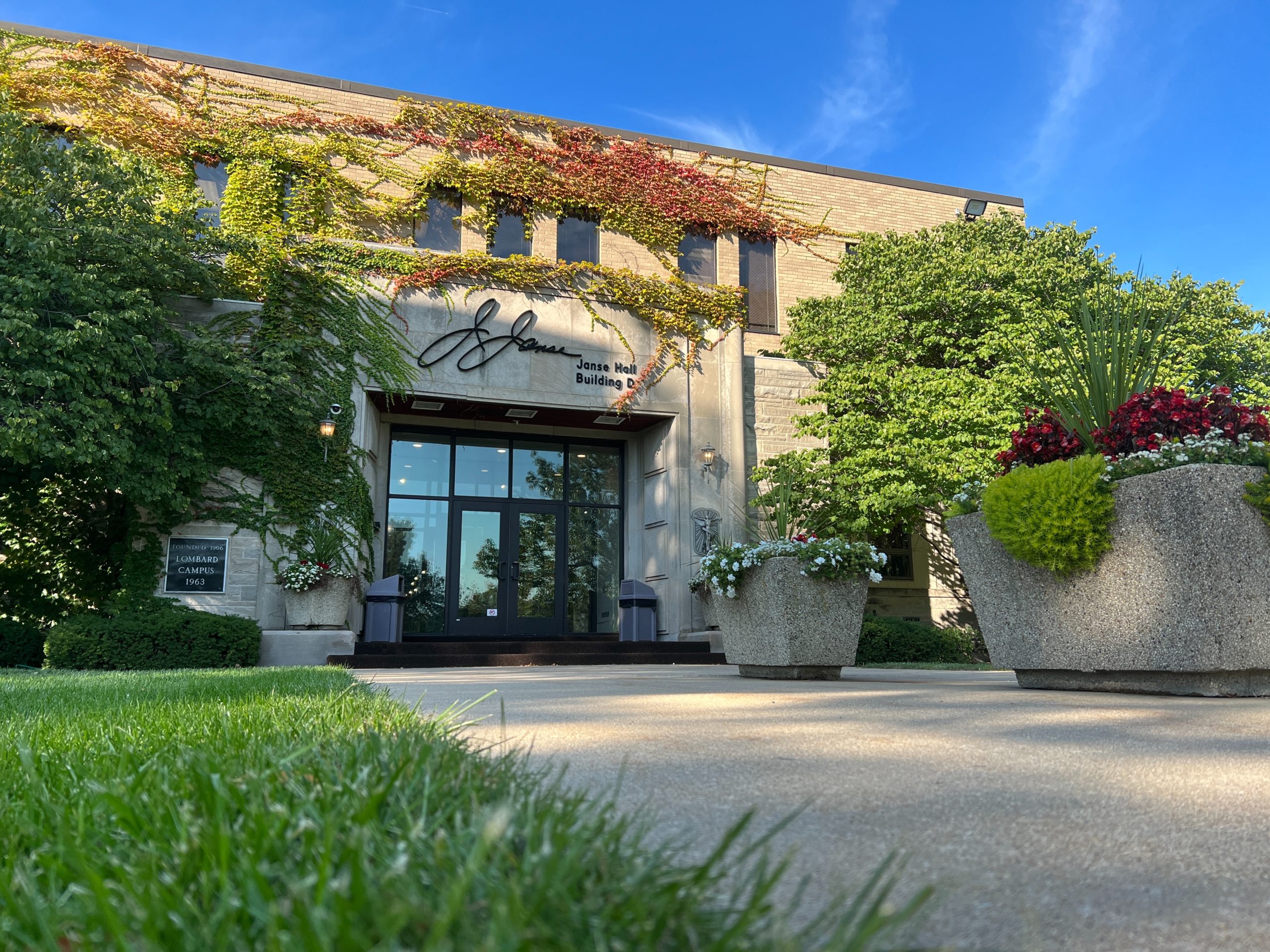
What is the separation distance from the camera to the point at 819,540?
278 inches

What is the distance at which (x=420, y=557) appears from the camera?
15.1m

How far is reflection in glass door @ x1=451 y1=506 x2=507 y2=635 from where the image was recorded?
15141 millimetres

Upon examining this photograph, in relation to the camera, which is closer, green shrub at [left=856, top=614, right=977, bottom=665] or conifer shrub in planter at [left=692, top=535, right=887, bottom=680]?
conifer shrub in planter at [left=692, top=535, right=887, bottom=680]

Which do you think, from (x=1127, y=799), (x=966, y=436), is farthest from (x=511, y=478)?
(x=1127, y=799)

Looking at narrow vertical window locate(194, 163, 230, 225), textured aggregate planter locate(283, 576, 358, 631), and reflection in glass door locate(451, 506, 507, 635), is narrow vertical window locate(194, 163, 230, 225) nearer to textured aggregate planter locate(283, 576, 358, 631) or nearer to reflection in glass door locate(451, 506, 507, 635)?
reflection in glass door locate(451, 506, 507, 635)

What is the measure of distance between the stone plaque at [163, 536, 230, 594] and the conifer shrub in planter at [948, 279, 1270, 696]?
33.4 feet

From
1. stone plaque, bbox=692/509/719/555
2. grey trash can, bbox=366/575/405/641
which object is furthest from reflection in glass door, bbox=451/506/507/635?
stone plaque, bbox=692/509/719/555

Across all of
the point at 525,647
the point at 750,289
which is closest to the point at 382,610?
Result: the point at 525,647

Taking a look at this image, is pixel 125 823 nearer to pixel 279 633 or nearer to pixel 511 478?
pixel 279 633

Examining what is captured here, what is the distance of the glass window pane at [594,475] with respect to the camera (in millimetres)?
16203

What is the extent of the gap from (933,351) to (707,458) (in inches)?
184

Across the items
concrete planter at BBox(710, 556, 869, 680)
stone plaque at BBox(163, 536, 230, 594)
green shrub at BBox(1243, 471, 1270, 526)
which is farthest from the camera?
stone plaque at BBox(163, 536, 230, 594)

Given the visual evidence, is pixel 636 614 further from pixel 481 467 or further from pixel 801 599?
pixel 801 599
